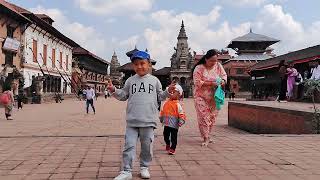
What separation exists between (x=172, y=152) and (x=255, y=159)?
1203 mm

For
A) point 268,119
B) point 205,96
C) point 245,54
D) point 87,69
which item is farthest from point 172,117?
point 245,54

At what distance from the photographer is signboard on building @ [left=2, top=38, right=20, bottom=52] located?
2907 centimetres

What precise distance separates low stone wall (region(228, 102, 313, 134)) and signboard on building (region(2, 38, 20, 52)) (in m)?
21.4

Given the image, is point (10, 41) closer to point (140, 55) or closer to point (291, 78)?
point (291, 78)

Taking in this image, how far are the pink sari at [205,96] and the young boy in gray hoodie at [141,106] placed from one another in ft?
7.85

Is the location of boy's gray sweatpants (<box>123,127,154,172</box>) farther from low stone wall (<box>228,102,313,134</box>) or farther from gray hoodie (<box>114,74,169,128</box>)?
low stone wall (<box>228,102,313,134</box>)

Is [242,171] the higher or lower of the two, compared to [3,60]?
lower

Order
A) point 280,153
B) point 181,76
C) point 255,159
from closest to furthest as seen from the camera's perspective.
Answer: point 255,159, point 280,153, point 181,76

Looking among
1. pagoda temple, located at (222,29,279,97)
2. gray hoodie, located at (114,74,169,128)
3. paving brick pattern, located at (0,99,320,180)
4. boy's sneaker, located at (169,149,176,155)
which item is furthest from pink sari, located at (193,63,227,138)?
pagoda temple, located at (222,29,279,97)

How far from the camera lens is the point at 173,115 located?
6.54 m

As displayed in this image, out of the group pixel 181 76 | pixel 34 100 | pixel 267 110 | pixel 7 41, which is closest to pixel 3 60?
pixel 7 41

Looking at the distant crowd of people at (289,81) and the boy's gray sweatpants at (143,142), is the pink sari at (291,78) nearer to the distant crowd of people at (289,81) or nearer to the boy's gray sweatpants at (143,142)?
the distant crowd of people at (289,81)

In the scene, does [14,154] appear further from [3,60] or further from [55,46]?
[55,46]

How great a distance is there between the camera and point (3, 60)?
96.8 feet
